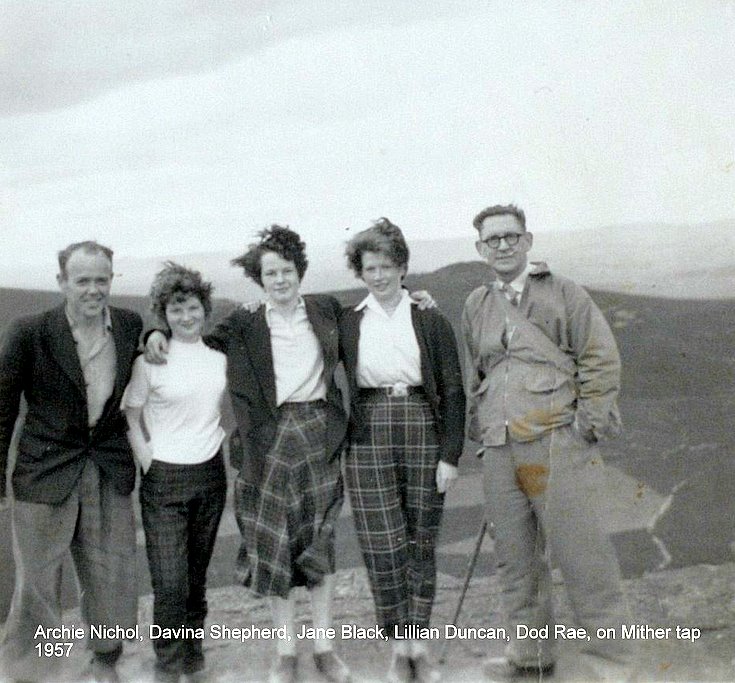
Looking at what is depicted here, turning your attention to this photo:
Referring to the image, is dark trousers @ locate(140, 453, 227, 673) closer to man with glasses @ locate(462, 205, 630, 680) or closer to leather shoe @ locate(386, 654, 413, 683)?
leather shoe @ locate(386, 654, 413, 683)

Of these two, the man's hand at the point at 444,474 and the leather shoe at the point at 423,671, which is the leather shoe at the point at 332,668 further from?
the man's hand at the point at 444,474

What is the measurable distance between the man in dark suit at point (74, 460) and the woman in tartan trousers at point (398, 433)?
0.83 m

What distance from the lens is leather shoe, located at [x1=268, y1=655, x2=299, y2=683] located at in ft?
10.2

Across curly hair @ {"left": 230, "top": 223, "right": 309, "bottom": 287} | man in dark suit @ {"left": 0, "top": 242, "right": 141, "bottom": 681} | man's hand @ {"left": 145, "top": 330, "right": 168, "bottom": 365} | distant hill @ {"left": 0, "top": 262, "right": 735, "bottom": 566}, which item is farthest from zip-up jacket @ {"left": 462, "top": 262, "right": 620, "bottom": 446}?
man in dark suit @ {"left": 0, "top": 242, "right": 141, "bottom": 681}

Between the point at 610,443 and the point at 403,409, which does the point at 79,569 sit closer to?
the point at 403,409

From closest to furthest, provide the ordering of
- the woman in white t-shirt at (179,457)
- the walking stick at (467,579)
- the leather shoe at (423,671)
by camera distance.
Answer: the woman in white t-shirt at (179,457)
the leather shoe at (423,671)
the walking stick at (467,579)

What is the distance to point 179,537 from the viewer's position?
302 centimetres

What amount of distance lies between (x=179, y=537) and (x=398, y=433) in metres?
0.84

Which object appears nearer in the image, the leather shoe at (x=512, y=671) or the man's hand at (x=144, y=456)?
the man's hand at (x=144, y=456)

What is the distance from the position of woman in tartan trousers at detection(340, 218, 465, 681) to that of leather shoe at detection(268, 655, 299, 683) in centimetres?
35

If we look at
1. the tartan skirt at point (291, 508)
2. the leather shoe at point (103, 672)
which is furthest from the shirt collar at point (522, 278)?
the leather shoe at point (103, 672)

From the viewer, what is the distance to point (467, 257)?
3.51 m

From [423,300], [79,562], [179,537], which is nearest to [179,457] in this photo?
[179,537]

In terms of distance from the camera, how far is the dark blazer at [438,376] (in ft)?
9.96
